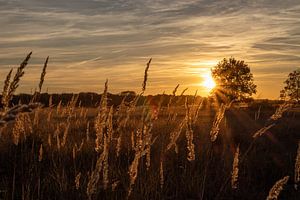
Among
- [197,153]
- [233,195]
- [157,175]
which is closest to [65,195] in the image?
[157,175]

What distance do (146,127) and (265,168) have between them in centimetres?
440

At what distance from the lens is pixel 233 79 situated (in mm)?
61812

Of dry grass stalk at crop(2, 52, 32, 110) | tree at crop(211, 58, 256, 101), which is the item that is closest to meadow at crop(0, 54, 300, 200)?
dry grass stalk at crop(2, 52, 32, 110)

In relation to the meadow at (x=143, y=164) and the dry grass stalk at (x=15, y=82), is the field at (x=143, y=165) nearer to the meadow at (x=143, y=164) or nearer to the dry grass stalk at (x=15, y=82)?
the meadow at (x=143, y=164)

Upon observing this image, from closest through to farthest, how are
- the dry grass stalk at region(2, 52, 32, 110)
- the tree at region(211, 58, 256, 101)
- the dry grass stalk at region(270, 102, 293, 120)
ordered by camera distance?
the dry grass stalk at region(2, 52, 32, 110), the dry grass stalk at region(270, 102, 293, 120), the tree at region(211, 58, 256, 101)

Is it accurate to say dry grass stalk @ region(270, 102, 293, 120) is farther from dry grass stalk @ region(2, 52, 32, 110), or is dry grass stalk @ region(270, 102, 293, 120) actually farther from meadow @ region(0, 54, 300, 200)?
dry grass stalk @ region(2, 52, 32, 110)

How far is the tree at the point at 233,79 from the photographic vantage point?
192ft

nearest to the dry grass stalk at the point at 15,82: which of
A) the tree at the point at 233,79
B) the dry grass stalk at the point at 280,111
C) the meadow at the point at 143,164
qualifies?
the meadow at the point at 143,164

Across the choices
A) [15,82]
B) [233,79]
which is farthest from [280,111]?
[233,79]

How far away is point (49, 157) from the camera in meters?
5.88

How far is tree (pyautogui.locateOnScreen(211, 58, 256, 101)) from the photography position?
58.6m

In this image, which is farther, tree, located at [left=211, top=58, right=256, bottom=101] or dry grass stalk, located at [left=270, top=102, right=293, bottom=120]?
tree, located at [left=211, top=58, right=256, bottom=101]

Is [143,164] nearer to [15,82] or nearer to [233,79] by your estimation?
[15,82]

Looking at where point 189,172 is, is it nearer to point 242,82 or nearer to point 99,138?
point 99,138
